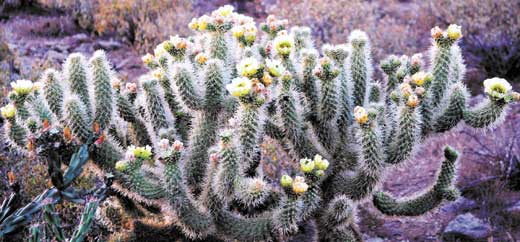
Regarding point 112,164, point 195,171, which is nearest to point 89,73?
point 112,164

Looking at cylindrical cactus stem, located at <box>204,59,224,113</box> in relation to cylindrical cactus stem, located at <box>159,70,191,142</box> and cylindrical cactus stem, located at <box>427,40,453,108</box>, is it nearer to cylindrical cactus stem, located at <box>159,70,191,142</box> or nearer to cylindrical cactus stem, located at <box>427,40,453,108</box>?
cylindrical cactus stem, located at <box>159,70,191,142</box>

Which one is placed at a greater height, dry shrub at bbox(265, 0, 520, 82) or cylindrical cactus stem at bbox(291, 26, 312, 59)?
cylindrical cactus stem at bbox(291, 26, 312, 59)

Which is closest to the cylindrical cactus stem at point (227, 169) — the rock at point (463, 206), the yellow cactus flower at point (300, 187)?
the yellow cactus flower at point (300, 187)

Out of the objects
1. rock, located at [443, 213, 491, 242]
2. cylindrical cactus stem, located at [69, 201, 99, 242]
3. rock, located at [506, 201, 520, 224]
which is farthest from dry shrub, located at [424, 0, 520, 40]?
cylindrical cactus stem, located at [69, 201, 99, 242]

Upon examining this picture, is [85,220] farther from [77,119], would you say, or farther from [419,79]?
[419,79]

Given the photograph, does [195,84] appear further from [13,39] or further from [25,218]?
[13,39]

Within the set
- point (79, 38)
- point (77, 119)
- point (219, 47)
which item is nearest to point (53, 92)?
point (77, 119)

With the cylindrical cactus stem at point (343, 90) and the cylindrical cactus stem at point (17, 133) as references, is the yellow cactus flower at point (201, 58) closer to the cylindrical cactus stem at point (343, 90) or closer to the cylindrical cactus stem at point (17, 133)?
the cylindrical cactus stem at point (343, 90)
